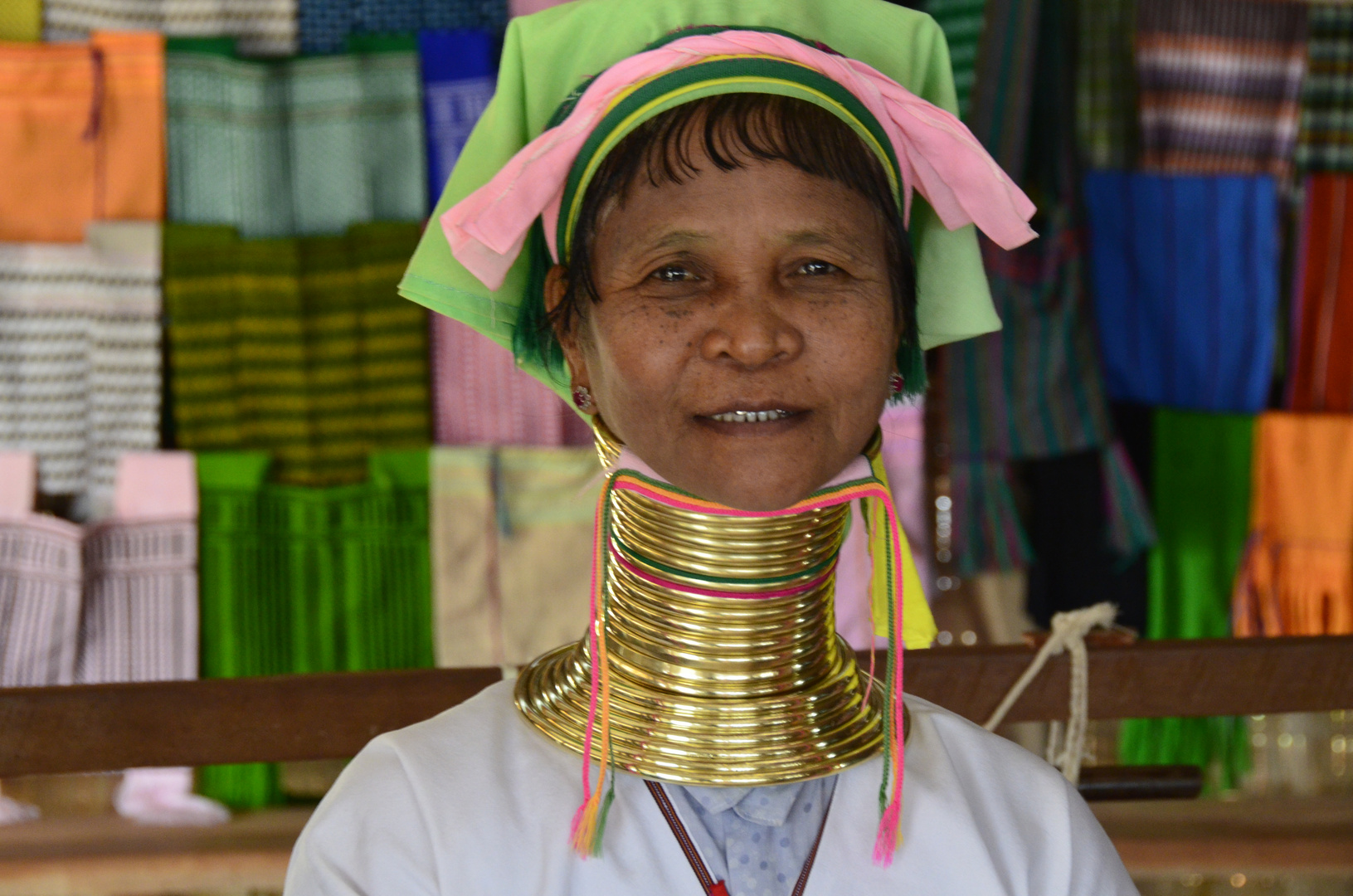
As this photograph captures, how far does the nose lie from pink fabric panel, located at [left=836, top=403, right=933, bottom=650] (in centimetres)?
111

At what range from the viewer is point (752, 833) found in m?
1.29

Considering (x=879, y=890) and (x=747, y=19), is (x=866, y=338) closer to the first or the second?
(x=747, y=19)

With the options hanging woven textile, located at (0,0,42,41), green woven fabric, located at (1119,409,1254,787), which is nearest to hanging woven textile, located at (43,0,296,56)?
hanging woven textile, located at (0,0,42,41)

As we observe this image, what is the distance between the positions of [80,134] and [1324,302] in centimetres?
226

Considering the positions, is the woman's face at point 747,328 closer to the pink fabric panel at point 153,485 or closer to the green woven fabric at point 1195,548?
the pink fabric panel at point 153,485

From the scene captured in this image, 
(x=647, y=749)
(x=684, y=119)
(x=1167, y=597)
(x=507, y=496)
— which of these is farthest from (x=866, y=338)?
(x=1167, y=597)

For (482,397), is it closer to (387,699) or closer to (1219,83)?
(387,699)

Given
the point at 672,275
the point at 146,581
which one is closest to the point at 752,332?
the point at 672,275

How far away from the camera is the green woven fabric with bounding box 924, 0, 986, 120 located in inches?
89.7

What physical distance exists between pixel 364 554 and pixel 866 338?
1.36m

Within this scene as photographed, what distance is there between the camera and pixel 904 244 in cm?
131

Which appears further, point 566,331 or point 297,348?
point 297,348

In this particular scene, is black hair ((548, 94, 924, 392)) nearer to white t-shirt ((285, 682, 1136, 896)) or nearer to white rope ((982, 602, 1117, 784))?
white t-shirt ((285, 682, 1136, 896))

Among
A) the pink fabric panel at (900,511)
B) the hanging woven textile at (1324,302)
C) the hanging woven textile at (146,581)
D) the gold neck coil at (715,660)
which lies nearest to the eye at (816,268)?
the gold neck coil at (715,660)
